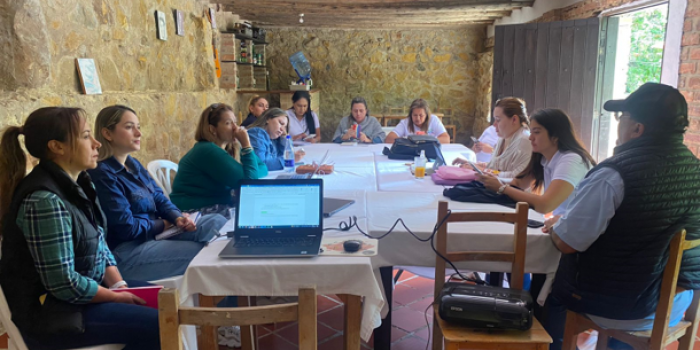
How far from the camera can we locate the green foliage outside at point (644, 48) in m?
4.66

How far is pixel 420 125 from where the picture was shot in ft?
15.4

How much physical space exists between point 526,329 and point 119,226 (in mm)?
1645

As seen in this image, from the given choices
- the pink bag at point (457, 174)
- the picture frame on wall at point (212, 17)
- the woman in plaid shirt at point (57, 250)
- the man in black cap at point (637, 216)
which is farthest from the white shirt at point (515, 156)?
the picture frame on wall at point (212, 17)

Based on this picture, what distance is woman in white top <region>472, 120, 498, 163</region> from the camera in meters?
4.12

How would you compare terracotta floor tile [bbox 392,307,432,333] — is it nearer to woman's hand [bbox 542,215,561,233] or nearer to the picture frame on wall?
woman's hand [bbox 542,215,561,233]

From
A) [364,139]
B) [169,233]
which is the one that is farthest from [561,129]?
[364,139]

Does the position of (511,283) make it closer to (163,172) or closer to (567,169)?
(567,169)

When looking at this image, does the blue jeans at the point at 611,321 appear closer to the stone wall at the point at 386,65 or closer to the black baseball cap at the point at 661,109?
the black baseball cap at the point at 661,109

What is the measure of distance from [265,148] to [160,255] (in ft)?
4.75

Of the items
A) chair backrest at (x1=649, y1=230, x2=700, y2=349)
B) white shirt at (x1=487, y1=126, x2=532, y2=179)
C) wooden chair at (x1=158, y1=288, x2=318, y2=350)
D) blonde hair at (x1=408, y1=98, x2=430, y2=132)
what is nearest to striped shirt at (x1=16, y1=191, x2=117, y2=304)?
wooden chair at (x1=158, y1=288, x2=318, y2=350)

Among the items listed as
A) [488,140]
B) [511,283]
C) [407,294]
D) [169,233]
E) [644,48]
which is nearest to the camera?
[511,283]

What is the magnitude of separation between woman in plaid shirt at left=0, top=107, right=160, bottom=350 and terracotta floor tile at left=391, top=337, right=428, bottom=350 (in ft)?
3.94

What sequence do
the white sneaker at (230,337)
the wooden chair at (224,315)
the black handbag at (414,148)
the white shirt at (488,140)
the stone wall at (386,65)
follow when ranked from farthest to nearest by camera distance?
1. the stone wall at (386,65)
2. the white shirt at (488,140)
3. the black handbag at (414,148)
4. the white sneaker at (230,337)
5. the wooden chair at (224,315)

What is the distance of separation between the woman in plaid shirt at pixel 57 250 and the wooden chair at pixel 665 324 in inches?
59.2
